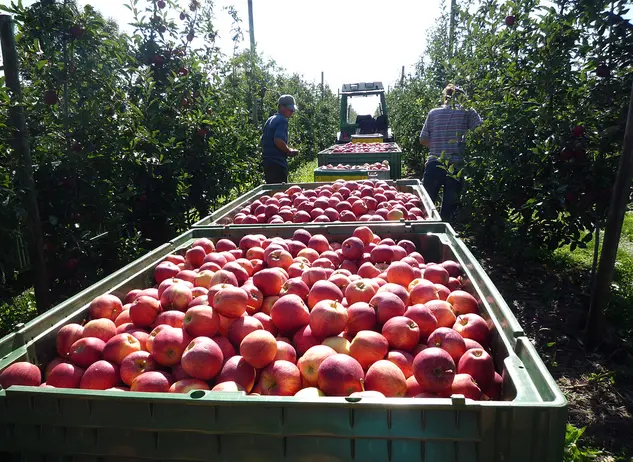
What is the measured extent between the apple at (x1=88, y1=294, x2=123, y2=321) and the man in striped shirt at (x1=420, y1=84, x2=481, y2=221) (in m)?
4.75

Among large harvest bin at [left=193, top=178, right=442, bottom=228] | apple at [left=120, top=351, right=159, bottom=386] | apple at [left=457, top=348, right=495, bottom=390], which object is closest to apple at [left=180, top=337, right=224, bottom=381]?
apple at [left=120, top=351, right=159, bottom=386]

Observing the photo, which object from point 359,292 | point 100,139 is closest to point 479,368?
point 359,292

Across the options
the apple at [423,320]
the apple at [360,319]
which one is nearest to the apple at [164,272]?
the apple at [360,319]

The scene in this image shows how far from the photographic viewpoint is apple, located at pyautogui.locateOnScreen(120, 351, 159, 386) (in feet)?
5.31

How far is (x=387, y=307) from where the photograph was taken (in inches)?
73.9

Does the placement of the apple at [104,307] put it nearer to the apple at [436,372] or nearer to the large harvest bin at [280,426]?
the large harvest bin at [280,426]

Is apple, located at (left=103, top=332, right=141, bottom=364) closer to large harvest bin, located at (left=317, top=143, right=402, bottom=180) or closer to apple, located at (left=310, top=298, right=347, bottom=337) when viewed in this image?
apple, located at (left=310, top=298, right=347, bottom=337)

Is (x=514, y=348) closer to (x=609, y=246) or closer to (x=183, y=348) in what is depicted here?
(x=183, y=348)

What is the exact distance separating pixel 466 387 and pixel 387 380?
25 cm

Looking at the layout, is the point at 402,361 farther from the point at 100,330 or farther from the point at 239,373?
the point at 100,330

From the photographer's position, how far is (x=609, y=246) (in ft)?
11.3

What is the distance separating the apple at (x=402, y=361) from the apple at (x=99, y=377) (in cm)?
100

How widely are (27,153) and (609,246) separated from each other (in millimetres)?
4474

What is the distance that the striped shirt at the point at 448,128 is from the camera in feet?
20.0
